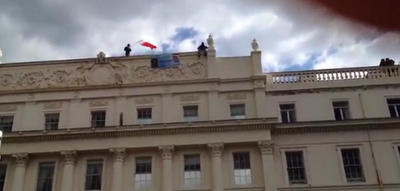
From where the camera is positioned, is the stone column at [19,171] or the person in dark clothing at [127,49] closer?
the stone column at [19,171]

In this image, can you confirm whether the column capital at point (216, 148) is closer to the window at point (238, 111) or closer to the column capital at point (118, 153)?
the window at point (238, 111)

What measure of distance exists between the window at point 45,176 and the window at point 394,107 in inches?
898

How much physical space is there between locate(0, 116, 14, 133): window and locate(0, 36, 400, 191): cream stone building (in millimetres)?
82

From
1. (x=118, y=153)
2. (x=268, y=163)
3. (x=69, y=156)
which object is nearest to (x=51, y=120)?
(x=69, y=156)

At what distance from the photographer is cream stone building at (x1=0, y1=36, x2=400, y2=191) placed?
96.4 feet

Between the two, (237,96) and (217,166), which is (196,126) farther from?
(237,96)

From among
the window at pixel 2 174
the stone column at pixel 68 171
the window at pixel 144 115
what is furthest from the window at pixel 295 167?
the window at pixel 2 174

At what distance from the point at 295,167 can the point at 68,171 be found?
14.5m

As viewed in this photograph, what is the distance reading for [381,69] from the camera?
107ft

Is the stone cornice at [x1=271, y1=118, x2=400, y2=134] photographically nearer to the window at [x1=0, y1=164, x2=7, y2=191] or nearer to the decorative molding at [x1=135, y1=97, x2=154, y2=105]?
the decorative molding at [x1=135, y1=97, x2=154, y2=105]

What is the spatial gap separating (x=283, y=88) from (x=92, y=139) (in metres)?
13.4

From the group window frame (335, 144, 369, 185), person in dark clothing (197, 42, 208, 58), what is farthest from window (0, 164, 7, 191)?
window frame (335, 144, 369, 185)

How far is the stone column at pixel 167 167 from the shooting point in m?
28.8

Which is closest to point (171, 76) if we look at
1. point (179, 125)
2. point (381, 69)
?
point (179, 125)
